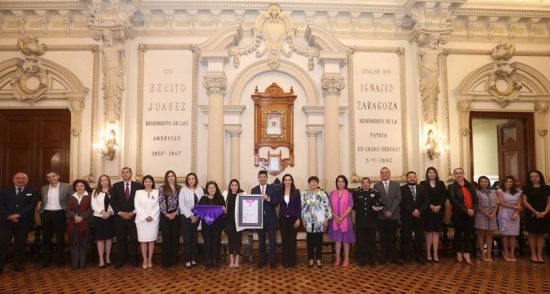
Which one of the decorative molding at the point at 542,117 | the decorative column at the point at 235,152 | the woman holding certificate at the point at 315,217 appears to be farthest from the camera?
the decorative molding at the point at 542,117

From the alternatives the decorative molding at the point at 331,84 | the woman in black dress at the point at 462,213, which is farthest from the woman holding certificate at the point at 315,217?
the decorative molding at the point at 331,84

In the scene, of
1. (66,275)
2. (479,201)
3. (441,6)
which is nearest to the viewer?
(66,275)

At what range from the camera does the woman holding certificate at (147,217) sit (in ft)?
18.6

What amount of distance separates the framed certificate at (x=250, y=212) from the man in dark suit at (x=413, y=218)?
2.18 meters

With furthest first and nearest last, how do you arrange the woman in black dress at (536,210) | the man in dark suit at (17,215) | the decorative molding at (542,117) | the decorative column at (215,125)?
1. the decorative molding at (542,117)
2. the decorative column at (215,125)
3. the woman in black dress at (536,210)
4. the man in dark suit at (17,215)

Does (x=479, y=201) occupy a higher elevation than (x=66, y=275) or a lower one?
higher

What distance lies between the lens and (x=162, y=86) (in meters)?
7.89

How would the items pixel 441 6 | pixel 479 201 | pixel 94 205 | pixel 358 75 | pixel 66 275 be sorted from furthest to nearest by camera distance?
Result: 1. pixel 358 75
2. pixel 441 6
3. pixel 479 201
4. pixel 94 205
5. pixel 66 275

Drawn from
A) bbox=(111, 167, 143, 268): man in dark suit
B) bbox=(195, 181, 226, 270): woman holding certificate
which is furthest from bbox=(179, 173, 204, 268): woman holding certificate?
bbox=(111, 167, 143, 268): man in dark suit

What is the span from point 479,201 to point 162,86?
614 cm

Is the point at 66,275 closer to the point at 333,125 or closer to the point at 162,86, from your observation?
the point at 162,86

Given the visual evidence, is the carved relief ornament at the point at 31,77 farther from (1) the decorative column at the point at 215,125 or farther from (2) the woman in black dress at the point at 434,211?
(2) the woman in black dress at the point at 434,211

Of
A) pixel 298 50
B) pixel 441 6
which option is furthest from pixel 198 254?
pixel 441 6

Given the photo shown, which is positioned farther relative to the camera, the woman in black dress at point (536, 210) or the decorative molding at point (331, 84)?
the decorative molding at point (331, 84)
